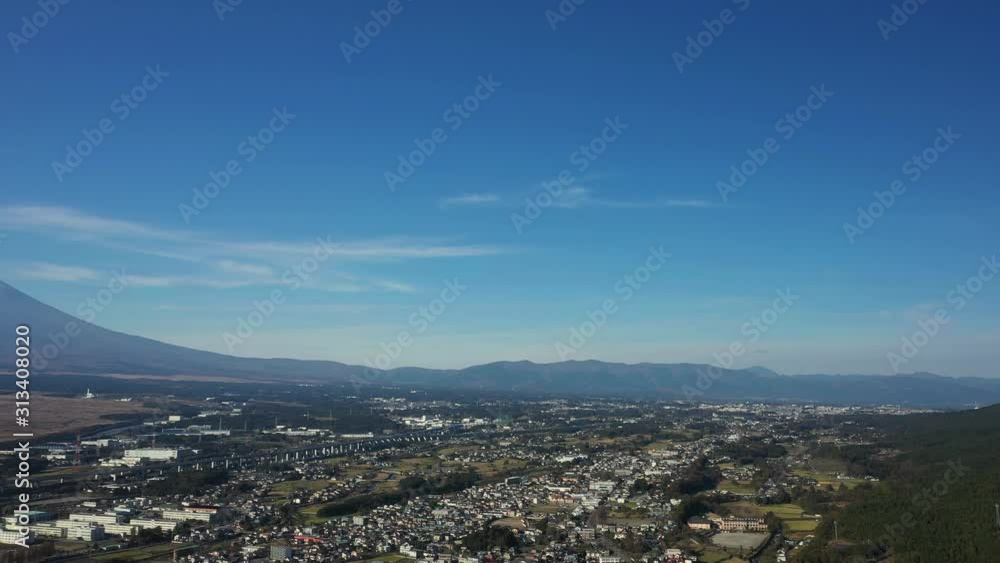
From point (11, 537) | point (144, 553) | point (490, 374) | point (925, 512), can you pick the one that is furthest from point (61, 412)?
point (490, 374)

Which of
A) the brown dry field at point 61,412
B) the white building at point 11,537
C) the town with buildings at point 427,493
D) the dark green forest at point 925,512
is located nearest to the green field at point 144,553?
the town with buildings at point 427,493

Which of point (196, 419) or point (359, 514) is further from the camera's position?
point (196, 419)

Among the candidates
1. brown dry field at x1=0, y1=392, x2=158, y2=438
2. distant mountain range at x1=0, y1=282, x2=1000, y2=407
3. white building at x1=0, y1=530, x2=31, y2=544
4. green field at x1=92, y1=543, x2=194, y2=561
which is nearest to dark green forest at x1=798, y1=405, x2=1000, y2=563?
green field at x1=92, y1=543, x2=194, y2=561

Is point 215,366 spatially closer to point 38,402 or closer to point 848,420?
point 38,402

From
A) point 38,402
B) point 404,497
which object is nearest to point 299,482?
point 404,497

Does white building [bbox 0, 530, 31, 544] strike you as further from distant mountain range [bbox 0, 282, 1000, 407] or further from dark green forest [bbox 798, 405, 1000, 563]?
distant mountain range [bbox 0, 282, 1000, 407]

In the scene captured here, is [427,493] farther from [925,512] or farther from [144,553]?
[925,512]

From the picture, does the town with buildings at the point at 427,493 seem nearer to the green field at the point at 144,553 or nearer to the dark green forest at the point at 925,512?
the green field at the point at 144,553
